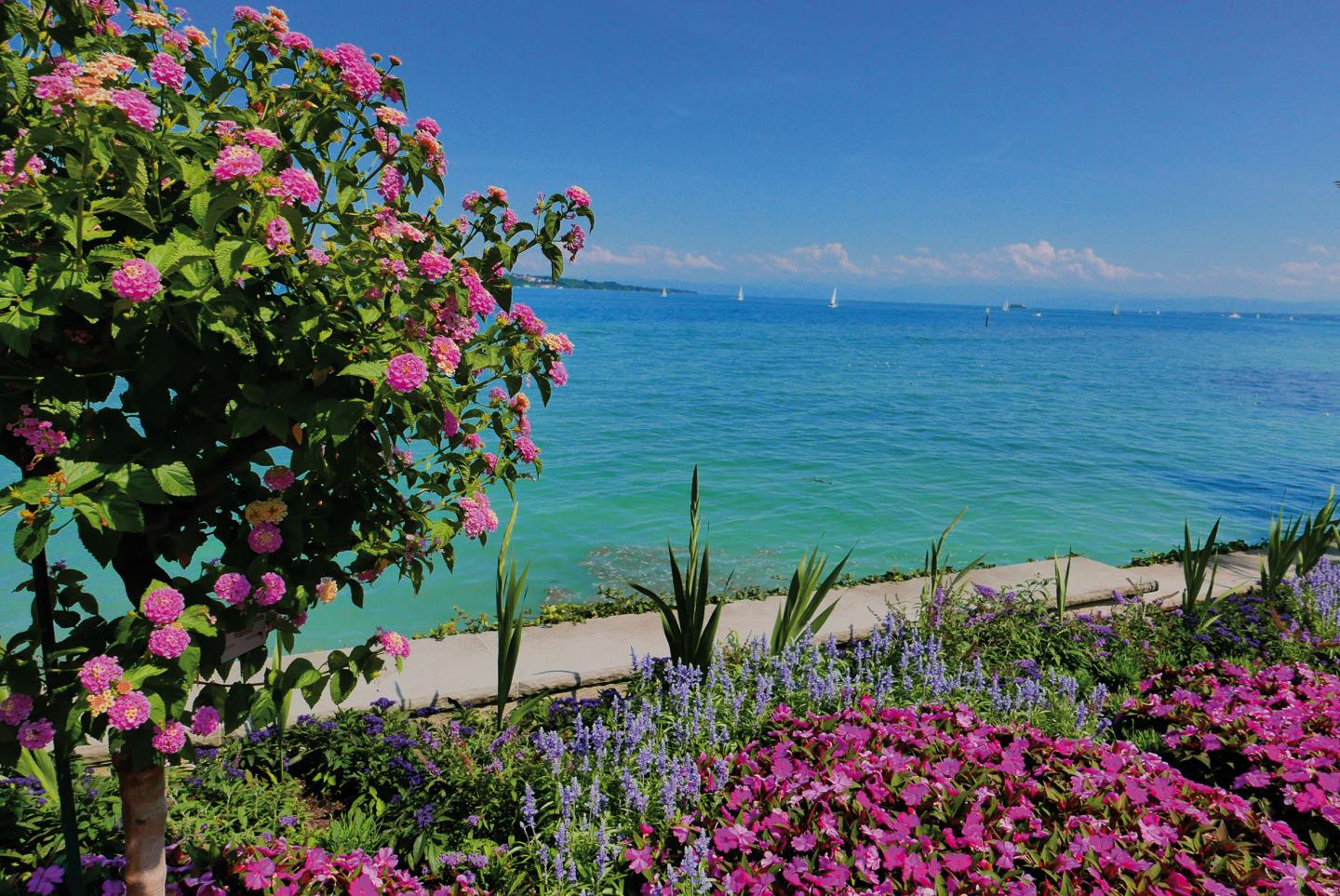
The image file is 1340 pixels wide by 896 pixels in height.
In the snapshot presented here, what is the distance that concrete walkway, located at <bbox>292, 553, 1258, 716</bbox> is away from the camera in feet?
12.7

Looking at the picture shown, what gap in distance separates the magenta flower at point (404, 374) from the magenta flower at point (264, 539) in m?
0.46

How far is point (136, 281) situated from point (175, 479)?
391mm

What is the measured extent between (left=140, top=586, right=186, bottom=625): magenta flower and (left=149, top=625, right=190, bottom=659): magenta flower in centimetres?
2

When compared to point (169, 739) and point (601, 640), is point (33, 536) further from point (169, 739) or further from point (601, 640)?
point (601, 640)

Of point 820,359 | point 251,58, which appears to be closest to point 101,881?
point 251,58

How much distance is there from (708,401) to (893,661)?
1907 centimetres

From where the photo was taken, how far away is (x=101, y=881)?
8.02 ft

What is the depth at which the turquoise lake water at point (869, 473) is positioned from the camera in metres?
8.82

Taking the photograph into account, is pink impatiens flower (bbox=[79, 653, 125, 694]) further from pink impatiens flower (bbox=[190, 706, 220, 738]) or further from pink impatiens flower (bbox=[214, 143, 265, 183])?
pink impatiens flower (bbox=[214, 143, 265, 183])

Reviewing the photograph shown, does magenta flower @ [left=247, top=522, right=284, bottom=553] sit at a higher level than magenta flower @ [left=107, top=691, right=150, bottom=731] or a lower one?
higher

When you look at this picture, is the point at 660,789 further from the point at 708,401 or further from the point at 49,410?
the point at 708,401

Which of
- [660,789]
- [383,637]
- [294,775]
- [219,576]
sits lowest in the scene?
[294,775]

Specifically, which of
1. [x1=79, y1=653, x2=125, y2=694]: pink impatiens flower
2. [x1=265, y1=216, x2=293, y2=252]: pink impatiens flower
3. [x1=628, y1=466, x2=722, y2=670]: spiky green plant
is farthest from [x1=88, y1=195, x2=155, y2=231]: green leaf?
[x1=628, y1=466, x2=722, y2=670]: spiky green plant

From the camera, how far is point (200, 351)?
→ 1.58 metres
